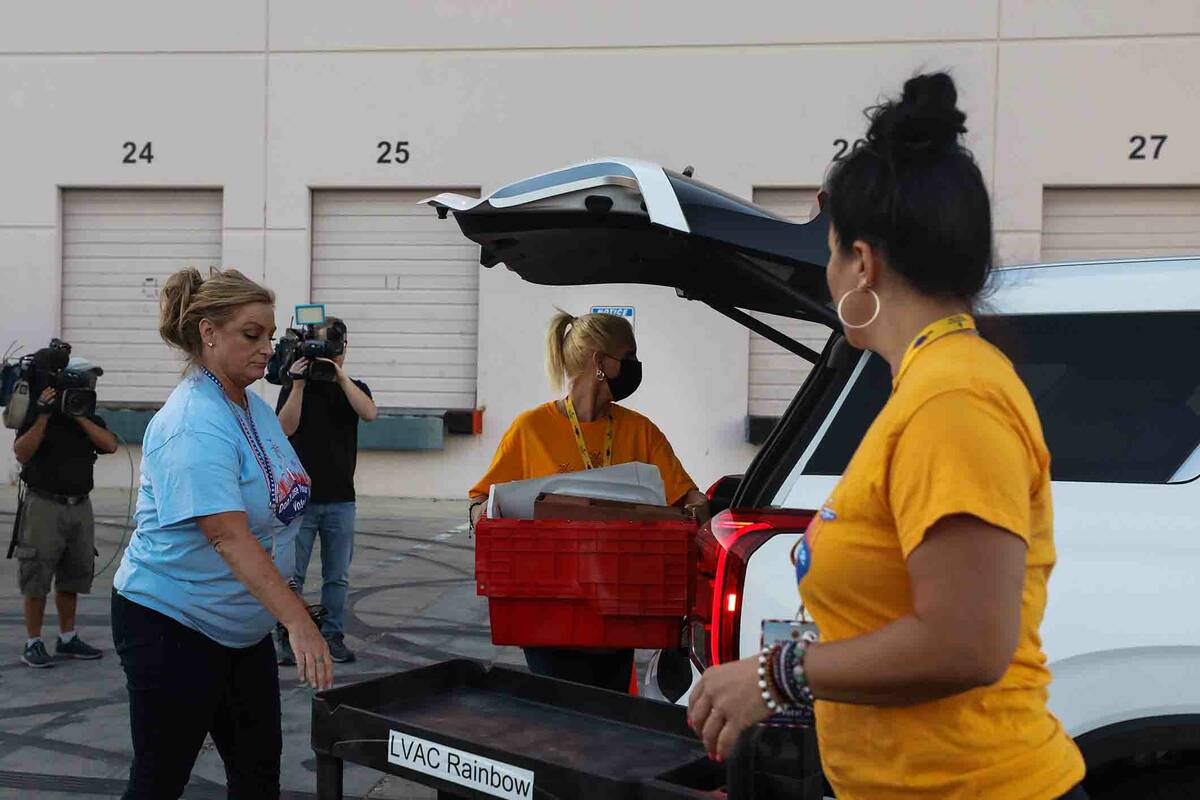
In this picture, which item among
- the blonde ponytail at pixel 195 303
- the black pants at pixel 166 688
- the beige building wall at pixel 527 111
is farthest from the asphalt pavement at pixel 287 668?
the beige building wall at pixel 527 111

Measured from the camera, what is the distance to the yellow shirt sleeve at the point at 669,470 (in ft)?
14.1

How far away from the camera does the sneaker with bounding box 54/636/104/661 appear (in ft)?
20.6

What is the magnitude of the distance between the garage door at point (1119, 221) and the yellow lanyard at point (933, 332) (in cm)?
1144

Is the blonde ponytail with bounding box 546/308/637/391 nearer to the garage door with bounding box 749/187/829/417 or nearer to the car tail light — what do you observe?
the car tail light

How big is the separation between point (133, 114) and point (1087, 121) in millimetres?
10837

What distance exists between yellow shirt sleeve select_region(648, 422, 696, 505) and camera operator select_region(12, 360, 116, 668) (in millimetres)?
3461

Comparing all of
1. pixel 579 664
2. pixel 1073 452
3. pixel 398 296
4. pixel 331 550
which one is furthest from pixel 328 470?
pixel 398 296

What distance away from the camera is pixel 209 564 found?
291cm

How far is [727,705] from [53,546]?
18.1 ft

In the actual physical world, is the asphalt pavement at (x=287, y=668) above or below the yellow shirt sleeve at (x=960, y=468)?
below

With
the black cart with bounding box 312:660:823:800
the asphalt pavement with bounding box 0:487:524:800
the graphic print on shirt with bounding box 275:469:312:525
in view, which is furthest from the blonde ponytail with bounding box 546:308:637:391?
the asphalt pavement with bounding box 0:487:524:800

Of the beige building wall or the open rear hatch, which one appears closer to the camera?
the open rear hatch

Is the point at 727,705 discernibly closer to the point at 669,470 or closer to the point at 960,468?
the point at 960,468

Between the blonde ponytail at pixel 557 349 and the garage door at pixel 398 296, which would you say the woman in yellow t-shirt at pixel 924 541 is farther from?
the garage door at pixel 398 296
